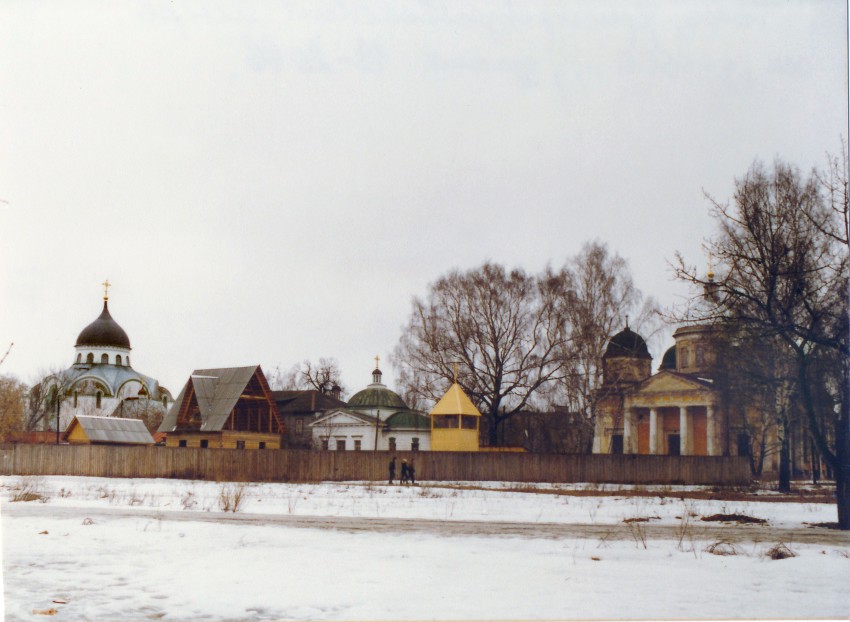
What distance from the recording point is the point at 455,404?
44500mm

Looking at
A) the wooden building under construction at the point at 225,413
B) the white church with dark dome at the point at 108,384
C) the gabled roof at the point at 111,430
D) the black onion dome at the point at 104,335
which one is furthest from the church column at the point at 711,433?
the white church with dark dome at the point at 108,384

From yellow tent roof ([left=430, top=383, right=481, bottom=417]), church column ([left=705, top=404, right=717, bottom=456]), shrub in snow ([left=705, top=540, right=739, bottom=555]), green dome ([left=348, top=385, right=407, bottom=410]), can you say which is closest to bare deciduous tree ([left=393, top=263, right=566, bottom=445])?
yellow tent roof ([left=430, top=383, right=481, bottom=417])

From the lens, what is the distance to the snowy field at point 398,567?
8.98 m

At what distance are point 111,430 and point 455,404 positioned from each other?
1982 cm

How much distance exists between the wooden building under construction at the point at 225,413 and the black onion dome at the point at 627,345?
1823cm

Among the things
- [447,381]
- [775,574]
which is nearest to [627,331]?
[447,381]

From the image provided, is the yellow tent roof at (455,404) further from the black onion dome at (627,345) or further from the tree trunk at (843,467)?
the tree trunk at (843,467)

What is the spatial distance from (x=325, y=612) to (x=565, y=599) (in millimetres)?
2531

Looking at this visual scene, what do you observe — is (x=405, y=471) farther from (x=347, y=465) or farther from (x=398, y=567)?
(x=398, y=567)

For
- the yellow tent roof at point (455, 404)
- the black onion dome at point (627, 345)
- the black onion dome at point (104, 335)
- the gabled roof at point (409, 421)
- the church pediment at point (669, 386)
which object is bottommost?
the gabled roof at point (409, 421)

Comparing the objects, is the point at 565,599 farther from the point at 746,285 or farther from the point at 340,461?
the point at 340,461

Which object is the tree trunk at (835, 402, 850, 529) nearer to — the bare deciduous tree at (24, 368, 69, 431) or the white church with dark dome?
the bare deciduous tree at (24, 368, 69, 431)

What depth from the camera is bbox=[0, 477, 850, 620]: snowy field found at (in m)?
8.98

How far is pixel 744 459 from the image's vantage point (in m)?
40.9
